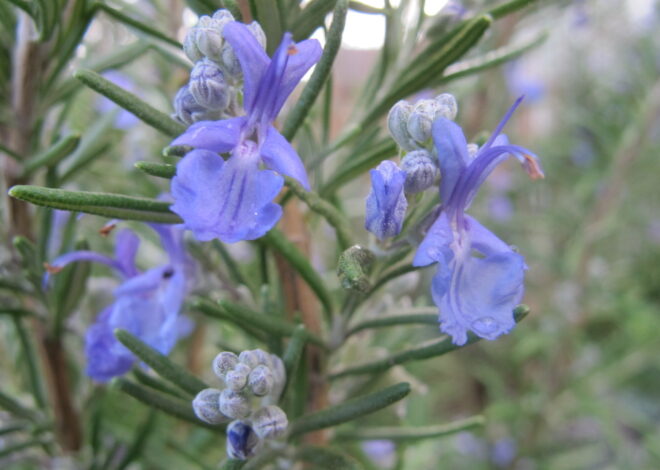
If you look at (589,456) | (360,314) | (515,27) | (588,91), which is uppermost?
(515,27)

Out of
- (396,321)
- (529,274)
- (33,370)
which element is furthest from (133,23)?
(529,274)

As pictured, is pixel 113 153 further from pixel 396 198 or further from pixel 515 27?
pixel 396 198

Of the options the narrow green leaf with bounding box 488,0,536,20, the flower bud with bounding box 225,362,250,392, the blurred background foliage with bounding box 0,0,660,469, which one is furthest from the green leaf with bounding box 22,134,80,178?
the narrow green leaf with bounding box 488,0,536,20

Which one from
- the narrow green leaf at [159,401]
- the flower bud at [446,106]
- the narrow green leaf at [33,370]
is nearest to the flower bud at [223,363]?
the narrow green leaf at [159,401]

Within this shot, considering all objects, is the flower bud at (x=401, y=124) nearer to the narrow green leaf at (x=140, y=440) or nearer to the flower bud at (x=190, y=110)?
the flower bud at (x=190, y=110)

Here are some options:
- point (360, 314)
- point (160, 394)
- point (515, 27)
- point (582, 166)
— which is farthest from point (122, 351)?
point (582, 166)

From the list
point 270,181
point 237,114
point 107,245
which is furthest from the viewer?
point 107,245
